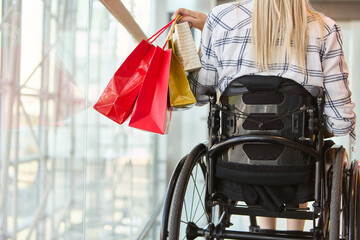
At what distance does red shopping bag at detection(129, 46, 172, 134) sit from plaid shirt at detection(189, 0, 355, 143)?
20 centimetres

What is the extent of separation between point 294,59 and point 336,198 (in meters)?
0.38

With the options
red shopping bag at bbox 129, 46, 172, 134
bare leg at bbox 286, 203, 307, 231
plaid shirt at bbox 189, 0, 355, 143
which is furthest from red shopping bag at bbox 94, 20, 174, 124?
bare leg at bbox 286, 203, 307, 231

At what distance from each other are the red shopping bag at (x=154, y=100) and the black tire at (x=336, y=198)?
1.52ft

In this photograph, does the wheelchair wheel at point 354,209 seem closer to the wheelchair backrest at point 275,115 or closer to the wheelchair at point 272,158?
the wheelchair at point 272,158

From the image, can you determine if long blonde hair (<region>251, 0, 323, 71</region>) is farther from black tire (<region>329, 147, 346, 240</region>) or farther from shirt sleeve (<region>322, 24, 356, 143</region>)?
black tire (<region>329, 147, 346, 240</region>)

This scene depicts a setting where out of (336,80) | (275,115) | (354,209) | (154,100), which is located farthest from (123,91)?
(354,209)

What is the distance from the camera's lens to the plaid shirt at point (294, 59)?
1.22 meters

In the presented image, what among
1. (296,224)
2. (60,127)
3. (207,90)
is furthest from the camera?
(296,224)

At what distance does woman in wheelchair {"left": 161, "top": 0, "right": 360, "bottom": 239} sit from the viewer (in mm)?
1197

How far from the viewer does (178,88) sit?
3.92 ft

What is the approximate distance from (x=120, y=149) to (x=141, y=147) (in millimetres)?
523

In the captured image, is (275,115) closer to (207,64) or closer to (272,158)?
(272,158)

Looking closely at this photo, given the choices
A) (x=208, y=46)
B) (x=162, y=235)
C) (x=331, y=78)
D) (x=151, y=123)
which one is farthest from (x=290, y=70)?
(x=162, y=235)

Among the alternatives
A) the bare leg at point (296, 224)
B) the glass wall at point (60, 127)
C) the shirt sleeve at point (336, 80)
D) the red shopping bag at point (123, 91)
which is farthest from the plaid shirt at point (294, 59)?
the bare leg at point (296, 224)
